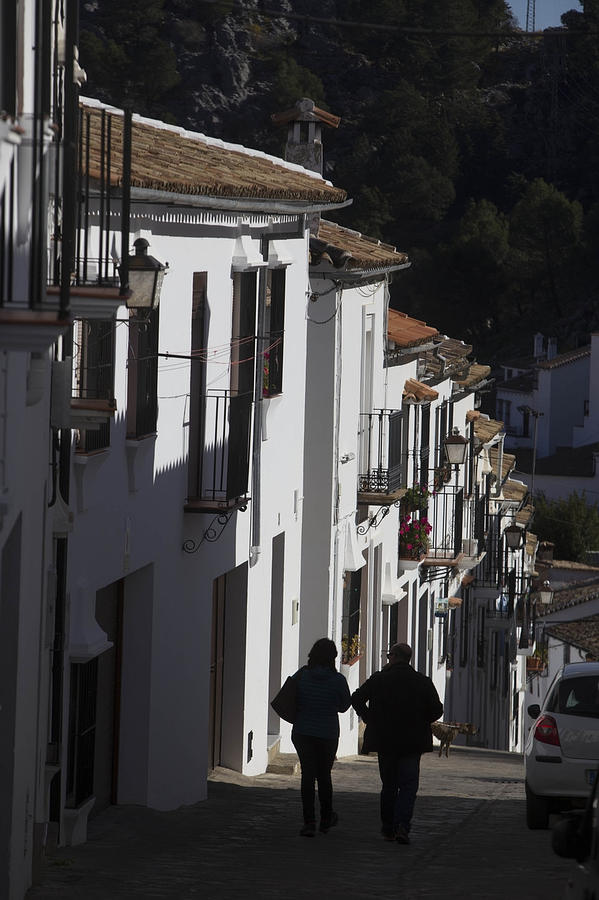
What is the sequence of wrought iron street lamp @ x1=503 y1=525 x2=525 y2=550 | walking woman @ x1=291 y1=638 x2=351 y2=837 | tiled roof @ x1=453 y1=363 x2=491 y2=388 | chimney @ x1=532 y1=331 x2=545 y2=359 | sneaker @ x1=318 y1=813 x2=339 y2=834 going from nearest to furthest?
walking woman @ x1=291 y1=638 x2=351 y2=837 → sneaker @ x1=318 y1=813 x2=339 y2=834 → tiled roof @ x1=453 y1=363 x2=491 y2=388 → wrought iron street lamp @ x1=503 y1=525 x2=525 y2=550 → chimney @ x1=532 y1=331 x2=545 y2=359

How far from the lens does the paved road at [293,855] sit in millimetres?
8859

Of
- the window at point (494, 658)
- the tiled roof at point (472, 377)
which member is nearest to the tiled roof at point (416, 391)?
the tiled roof at point (472, 377)

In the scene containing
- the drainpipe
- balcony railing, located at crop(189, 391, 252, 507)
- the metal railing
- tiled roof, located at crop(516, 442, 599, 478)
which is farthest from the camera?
tiled roof, located at crop(516, 442, 599, 478)

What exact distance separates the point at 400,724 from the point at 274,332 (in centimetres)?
611

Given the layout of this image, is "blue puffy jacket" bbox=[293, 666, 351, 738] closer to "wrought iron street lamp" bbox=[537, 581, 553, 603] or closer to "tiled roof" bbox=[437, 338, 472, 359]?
"tiled roof" bbox=[437, 338, 472, 359]

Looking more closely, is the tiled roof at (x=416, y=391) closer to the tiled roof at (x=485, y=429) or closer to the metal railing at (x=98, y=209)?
the tiled roof at (x=485, y=429)

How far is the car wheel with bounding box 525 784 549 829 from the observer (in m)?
12.1

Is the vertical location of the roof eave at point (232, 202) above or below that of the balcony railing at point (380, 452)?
above

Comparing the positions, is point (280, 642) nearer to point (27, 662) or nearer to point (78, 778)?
point (78, 778)

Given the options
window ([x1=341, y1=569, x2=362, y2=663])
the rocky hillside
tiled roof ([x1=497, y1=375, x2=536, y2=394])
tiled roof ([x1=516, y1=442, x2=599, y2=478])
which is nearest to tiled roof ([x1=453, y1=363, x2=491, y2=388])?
window ([x1=341, y1=569, x2=362, y2=663])

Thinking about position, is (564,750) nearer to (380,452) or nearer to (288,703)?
(288,703)

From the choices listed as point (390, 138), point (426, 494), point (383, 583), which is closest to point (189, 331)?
point (383, 583)

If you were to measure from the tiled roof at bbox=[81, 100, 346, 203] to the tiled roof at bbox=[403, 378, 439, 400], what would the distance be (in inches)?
272

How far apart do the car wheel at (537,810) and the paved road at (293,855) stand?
3.8 inches
